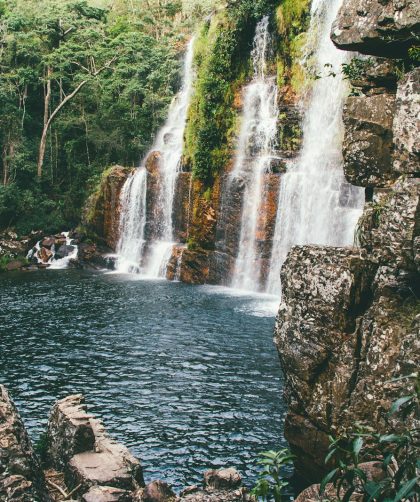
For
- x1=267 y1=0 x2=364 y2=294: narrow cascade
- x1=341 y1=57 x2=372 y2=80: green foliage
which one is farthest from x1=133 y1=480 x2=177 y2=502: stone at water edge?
x1=267 y1=0 x2=364 y2=294: narrow cascade

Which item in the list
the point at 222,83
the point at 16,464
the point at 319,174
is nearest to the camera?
the point at 16,464

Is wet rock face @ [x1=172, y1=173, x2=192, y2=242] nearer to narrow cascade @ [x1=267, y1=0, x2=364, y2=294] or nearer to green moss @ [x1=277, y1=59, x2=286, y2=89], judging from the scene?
narrow cascade @ [x1=267, y1=0, x2=364, y2=294]

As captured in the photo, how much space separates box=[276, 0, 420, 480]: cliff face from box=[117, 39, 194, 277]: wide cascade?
2640 centimetres

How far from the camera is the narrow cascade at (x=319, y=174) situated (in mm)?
28406

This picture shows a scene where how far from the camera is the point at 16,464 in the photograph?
920cm

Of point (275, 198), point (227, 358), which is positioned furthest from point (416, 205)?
point (275, 198)

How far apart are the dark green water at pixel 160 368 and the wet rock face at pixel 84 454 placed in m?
1.44

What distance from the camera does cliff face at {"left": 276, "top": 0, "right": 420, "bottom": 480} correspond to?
938cm

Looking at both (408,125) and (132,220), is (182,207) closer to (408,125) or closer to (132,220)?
(132,220)

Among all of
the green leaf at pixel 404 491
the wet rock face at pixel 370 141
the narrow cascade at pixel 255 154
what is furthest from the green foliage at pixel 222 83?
the green leaf at pixel 404 491

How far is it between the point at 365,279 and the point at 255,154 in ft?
81.2

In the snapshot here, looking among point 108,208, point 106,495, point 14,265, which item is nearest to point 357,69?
point 106,495

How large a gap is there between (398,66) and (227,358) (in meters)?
12.0

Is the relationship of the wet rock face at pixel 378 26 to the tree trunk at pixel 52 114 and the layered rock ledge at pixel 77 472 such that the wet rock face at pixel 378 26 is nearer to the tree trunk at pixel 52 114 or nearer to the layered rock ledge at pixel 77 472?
the layered rock ledge at pixel 77 472
